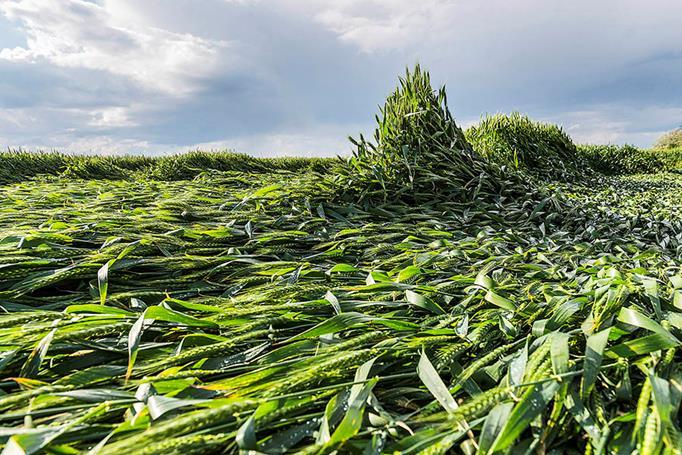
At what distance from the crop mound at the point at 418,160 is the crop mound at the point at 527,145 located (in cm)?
233

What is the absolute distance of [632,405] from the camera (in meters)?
0.62

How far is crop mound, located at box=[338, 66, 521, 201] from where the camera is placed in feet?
8.09

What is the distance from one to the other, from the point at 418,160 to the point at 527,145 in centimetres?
397

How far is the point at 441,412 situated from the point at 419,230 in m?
1.32

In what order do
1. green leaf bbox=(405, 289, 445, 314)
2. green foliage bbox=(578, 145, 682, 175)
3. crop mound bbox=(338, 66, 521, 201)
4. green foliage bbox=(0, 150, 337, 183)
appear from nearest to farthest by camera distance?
green leaf bbox=(405, 289, 445, 314), crop mound bbox=(338, 66, 521, 201), green foliage bbox=(0, 150, 337, 183), green foliage bbox=(578, 145, 682, 175)

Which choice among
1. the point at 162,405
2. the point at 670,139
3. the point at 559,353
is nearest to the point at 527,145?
the point at 559,353

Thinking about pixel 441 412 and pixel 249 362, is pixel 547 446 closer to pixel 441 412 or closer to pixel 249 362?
pixel 441 412

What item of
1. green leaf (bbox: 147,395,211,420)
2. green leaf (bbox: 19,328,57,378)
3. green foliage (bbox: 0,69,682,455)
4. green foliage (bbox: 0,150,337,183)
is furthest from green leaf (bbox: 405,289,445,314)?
green foliage (bbox: 0,150,337,183)

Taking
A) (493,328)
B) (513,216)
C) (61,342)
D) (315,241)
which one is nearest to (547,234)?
(513,216)

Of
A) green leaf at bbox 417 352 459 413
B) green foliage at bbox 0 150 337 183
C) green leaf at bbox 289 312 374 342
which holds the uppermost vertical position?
green foliage at bbox 0 150 337 183

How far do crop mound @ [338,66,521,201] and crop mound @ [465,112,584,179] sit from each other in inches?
91.7

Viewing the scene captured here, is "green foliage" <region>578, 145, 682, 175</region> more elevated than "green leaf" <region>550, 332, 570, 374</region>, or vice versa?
"green foliage" <region>578, 145, 682, 175</region>

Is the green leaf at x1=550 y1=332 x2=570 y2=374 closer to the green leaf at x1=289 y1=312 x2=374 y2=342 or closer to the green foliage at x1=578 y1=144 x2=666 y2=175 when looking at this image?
the green leaf at x1=289 y1=312 x2=374 y2=342

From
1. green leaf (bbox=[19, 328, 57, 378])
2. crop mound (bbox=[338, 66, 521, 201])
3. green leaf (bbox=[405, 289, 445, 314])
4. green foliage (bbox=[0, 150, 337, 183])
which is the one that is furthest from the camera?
green foliage (bbox=[0, 150, 337, 183])
